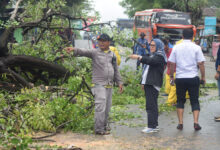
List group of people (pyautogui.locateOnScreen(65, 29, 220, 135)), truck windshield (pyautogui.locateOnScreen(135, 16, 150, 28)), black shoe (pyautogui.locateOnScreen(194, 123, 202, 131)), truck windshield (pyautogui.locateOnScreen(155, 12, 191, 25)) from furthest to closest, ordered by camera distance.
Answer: truck windshield (pyautogui.locateOnScreen(135, 16, 150, 28)) → truck windshield (pyautogui.locateOnScreen(155, 12, 191, 25)) → black shoe (pyautogui.locateOnScreen(194, 123, 202, 131)) → group of people (pyautogui.locateOnScreen(65, 29, 220, 135))

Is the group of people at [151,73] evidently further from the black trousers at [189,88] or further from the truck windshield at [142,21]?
the truck windshield at [142,21]

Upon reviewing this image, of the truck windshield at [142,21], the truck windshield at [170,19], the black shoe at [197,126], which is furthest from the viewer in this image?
the truck windshield at [142,21]

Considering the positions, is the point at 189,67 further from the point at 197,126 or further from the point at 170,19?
the point at 170,19

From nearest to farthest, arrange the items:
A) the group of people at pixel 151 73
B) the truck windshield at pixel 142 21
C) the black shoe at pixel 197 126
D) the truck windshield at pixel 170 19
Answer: the group of people at pixel 151 73 → the black shoe at pixel 197 126 → the truck windshield at pixel 170 19 → the truck windshield at pixel 142 21

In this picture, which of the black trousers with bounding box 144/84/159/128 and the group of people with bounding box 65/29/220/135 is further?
the black trousers with bounding box 144/84/159/128

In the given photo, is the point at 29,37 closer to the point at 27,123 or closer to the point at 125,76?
the point at 125,76

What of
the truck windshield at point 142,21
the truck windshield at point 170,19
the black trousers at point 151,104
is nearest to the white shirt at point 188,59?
the black trousers at point 151,104

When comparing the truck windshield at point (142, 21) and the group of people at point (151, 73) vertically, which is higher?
the truck windshield at point (142, 21)

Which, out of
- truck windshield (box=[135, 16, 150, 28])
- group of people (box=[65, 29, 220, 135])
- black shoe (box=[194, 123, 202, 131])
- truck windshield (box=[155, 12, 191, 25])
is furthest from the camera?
truck windshield (box=[135, 16, 150, 28])

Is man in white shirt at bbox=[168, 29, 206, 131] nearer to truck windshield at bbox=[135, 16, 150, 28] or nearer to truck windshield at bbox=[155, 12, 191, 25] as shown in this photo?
truck windshield at bbox=[155, 12, 191, 25]

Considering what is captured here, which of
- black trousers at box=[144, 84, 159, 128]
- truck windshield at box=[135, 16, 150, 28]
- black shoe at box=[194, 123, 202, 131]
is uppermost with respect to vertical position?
truck windshield at box=[135, 16, 150, 28]

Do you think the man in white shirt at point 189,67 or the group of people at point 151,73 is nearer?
the group of people at point 151,73

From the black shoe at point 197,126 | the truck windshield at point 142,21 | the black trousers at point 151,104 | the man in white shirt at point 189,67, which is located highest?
the truck windshield at point 142,21

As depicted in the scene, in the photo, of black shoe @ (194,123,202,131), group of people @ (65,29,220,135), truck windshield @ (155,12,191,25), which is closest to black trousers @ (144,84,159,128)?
group of people @ (65,29,220,135)
